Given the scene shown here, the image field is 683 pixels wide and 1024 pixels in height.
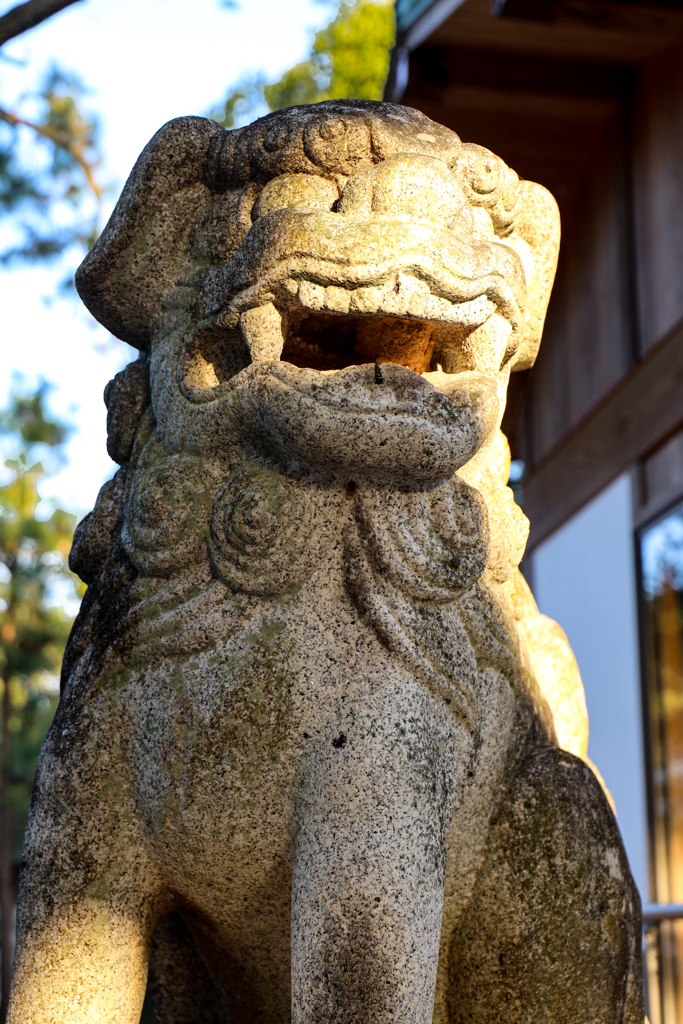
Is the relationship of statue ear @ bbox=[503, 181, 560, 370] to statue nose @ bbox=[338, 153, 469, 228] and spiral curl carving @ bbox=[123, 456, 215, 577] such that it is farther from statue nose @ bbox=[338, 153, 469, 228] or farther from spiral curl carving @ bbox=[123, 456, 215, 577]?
spiral curl carving @ bbox=[123, 456, 215, 577]

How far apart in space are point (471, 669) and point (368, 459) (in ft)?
1.08

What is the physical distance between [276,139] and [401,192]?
208 millimetres

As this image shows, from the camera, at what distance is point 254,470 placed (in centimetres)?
146

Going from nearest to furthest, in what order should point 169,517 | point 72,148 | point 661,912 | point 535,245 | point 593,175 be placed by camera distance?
point 169,517
point 535,245
point 661,912
point 593,175
point 72,148

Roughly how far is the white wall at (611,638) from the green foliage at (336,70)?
209 inches

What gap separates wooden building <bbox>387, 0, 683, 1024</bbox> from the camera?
15.3 feet

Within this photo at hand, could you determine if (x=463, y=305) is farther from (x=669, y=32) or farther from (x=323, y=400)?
(x=669, y=32)

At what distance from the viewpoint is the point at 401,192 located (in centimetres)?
143

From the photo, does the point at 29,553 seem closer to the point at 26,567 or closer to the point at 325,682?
the point at 26,567

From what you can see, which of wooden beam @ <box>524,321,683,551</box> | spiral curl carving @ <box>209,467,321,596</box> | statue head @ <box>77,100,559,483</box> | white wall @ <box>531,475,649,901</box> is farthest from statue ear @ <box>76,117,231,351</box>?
white wall @ <box>531,475,649,901</box>

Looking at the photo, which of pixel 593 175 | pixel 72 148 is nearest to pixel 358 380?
pixel 593 175

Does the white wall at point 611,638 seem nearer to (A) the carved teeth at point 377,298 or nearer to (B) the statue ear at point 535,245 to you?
(B) the statue ear at point 535,245

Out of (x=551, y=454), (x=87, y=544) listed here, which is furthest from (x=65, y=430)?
(x=87, y=544)

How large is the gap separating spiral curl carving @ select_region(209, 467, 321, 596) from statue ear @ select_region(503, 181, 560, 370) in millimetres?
499
